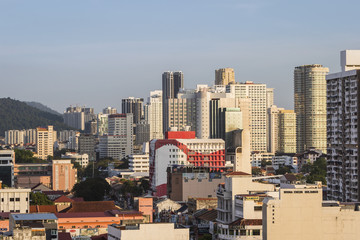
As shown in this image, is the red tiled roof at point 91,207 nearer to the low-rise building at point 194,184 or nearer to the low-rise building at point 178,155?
the low-rise building at point 194,184

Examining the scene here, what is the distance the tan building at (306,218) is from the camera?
63750 millimetres

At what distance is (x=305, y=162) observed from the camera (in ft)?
635

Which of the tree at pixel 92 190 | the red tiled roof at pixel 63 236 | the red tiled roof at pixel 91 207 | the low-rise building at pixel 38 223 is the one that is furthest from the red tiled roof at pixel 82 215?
the tree at pixel 92 190

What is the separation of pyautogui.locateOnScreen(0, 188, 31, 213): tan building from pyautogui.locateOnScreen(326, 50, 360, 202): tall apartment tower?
99.2ft

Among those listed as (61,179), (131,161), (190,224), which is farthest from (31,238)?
(131,161)

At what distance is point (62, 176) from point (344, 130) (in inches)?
3117

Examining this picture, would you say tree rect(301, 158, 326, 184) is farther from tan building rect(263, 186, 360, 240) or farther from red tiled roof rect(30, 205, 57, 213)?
tan building rect(263, 186, 360, 240)

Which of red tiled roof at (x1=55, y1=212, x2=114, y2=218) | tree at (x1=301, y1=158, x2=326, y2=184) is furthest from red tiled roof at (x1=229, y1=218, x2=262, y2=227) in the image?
tree at (x1=301, y1=158, x2=326, y2=184)

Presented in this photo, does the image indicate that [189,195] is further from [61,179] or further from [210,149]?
[61,179]

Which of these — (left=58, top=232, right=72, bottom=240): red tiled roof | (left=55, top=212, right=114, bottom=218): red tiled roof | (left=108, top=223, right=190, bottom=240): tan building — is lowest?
(left=58, top=232, right=72, bottom=240): red tiled roof

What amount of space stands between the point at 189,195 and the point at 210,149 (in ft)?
73.0

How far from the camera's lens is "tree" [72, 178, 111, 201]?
130250 millimetres

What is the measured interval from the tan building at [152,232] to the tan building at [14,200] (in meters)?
28.0

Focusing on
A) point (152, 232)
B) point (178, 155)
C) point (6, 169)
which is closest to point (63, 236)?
point (152, 232)
